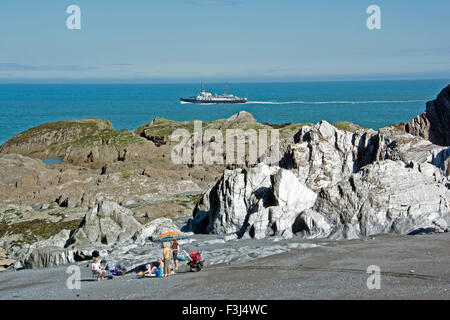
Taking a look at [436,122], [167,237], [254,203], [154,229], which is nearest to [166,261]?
[167,237]

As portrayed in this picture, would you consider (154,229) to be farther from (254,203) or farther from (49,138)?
(49,138)

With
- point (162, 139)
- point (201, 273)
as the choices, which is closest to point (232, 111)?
point (162, 139)

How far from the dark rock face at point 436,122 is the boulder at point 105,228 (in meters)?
30.8

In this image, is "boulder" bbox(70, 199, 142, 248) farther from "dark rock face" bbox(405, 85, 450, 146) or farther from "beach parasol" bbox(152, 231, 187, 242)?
"dark rock face" bbox(405, 85, 450, 146)

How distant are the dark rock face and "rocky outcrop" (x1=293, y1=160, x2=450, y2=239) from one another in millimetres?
24526

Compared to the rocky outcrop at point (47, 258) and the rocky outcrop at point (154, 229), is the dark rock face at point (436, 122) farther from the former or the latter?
the rocky outcrop at point (47, 258)

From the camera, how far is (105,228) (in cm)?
3612

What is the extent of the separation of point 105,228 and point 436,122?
34.1 m

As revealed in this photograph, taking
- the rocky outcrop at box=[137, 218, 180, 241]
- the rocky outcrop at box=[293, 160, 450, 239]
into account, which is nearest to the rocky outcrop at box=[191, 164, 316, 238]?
the rocky outcrop at box=[293, 160, 450, 239]

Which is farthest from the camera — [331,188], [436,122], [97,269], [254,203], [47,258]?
[436,122]

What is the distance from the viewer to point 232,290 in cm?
2108

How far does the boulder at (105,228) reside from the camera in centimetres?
3525

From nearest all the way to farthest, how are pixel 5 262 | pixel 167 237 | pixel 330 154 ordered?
pixel 167 237 < pixel 5 262 < pixel 330 154
